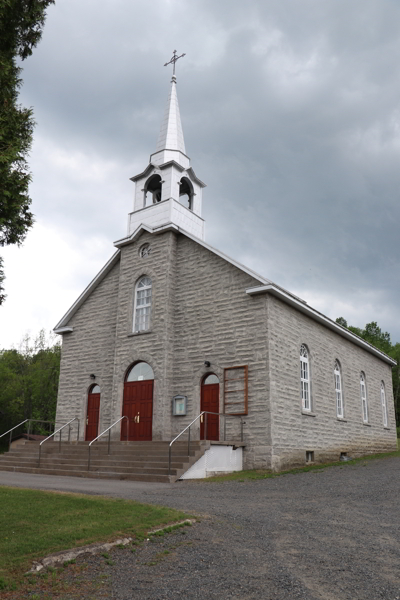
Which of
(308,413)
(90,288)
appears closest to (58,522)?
(308,413)

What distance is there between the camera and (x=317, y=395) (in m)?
19.9

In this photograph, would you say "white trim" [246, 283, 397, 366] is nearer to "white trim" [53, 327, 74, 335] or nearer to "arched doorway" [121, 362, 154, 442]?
"arched doorway" [121, 362, 154, 442]

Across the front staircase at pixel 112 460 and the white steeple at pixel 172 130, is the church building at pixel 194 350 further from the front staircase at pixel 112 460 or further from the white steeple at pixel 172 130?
the front staircase at pixel 112 460

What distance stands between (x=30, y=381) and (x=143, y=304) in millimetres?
25046

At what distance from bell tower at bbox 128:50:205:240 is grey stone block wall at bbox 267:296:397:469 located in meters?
6.00

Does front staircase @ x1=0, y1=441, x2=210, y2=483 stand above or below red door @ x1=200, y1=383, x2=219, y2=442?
below

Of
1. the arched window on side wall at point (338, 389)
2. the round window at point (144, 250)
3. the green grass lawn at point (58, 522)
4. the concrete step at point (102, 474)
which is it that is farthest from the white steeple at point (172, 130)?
the green grass lawn at point (58, 522)

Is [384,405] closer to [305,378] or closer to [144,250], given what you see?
[305,378]

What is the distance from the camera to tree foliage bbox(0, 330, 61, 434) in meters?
40.4

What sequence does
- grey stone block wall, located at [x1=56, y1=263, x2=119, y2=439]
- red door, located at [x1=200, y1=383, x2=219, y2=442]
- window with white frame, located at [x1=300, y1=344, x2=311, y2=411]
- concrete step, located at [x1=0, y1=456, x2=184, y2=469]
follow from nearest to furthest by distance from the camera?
1. concrete step, located at [x1=0, y1=456, x2=184, y2=469]
2. red door, located at [x1=200, y1=383, x2=219, y2=442]
3. window with white frame, located at [x1=300, y1=344, x2=311, y2=411]
4. grey stone block wall, located at [x1=56, y1=263, x2=119, y2=439]

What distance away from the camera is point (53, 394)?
42562 mm

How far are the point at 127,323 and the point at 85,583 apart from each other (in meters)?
15.7

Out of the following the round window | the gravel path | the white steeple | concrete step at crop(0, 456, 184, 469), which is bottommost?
the gravel path

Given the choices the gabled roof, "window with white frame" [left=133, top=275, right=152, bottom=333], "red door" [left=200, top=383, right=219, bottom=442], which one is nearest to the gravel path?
"red door" [left=200, top=383, right=219, bottom=442]
